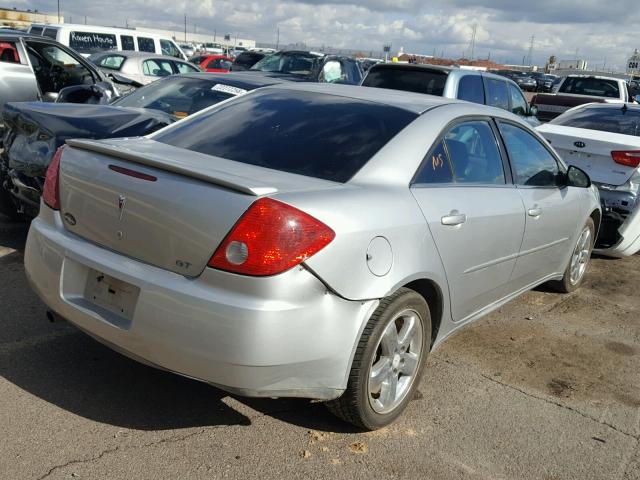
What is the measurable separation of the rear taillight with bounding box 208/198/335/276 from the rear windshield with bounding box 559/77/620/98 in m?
15.5

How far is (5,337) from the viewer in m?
3.88

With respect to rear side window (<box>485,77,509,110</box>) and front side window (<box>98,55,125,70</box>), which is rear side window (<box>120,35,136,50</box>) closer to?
front side window (<box>98,55,125,70</box>)

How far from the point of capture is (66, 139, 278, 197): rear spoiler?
2.75 m

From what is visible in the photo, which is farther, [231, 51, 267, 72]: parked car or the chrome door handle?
[231, 51, 267, 72]: parked car

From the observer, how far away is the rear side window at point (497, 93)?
9656 mm

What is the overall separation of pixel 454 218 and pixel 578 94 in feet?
48.4

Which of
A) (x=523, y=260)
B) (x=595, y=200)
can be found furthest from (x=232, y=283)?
(x=595, y=200)

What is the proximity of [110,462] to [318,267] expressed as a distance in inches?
47.8

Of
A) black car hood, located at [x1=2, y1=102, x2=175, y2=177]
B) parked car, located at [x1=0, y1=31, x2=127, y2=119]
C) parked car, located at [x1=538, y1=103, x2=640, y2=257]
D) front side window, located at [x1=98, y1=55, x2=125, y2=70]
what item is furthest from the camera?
front side window, located at [x1=98, y1=55, x2=125, y2=70]

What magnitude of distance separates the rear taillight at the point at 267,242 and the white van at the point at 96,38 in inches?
643

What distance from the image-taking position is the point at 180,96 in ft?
22.2

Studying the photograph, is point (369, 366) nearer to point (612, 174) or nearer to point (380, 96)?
point (380, 96)

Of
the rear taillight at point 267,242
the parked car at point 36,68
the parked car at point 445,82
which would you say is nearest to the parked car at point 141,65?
the parked car at point 36,68

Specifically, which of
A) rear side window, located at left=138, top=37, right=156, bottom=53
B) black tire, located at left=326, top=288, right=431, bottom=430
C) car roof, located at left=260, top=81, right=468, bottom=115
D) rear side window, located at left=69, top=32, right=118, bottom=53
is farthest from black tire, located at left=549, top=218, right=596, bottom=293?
rear side window, located at left=138, top=37, right=156, bottom=53
